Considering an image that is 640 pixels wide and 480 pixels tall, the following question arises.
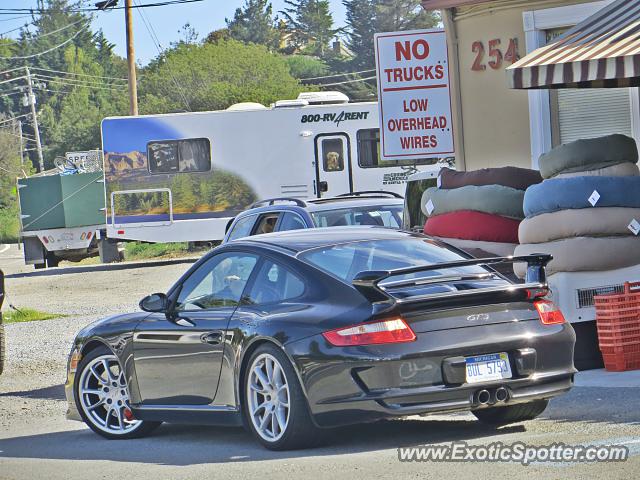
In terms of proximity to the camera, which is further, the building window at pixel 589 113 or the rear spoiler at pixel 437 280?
the building window at pixel 589 113

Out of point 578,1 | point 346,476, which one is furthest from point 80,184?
point 346,476

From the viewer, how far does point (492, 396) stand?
8133 mm

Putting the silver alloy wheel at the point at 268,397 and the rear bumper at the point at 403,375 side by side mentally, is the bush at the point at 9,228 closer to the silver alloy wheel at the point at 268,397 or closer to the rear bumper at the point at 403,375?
the silver alloy wheel at the point at 268,397

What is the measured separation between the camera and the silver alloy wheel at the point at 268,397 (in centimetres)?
838

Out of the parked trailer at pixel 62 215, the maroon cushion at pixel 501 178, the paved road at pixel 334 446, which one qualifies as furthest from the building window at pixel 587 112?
the parked trailer at pixel 62 215

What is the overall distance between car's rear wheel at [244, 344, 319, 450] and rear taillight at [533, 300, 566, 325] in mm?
1627

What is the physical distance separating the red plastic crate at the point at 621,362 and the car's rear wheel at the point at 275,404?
372 centimetres

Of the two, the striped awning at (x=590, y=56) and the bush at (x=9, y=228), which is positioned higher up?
the striped awning at (x=590, y=56)

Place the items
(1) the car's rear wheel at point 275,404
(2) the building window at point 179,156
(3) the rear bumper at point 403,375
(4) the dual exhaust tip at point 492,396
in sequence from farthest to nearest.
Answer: (2) the building window at point 179,156 < (1) the car's rear wheel at point 275,404 < (4) the dual exhaust tip at point 492,396 < (3) the rear bumper at point 403,375

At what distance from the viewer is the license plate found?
8.10m

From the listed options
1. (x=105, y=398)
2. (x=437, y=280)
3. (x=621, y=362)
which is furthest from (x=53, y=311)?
(x=437, y=280)

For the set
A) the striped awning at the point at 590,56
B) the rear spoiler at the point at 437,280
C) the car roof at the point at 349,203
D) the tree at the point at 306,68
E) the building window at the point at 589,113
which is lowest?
the rear spoiler at the point at 437,280

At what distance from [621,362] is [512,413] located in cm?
251

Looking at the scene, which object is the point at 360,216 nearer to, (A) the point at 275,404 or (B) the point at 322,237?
(B) the point at 322,237
